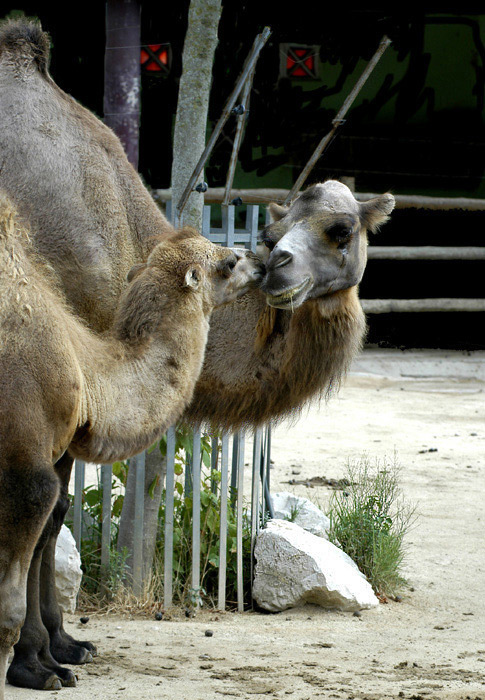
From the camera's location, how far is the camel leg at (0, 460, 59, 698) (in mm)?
3664

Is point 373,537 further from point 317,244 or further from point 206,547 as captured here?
point 317,244

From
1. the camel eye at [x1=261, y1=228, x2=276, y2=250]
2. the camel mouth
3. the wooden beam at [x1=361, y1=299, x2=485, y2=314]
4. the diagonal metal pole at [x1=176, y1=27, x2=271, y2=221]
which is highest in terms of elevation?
the diagonal metal pole at [x1=176, y1=27, x2=271, y2=221]

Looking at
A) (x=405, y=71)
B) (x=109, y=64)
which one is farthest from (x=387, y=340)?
(x=109, y=64)

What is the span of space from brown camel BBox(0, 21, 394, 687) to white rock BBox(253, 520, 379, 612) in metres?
1.04

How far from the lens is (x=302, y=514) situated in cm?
641

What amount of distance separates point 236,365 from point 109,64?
4760 mm

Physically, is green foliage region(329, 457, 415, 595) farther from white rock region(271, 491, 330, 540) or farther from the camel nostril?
the camel nostril

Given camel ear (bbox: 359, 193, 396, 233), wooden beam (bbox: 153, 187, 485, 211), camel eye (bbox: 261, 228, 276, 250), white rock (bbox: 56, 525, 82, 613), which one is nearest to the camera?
camel eye (bbox: 261, 228, 276, 250)

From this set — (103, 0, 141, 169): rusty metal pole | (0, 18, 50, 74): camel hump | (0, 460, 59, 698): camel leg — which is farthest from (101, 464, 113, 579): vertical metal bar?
(103, 0, 141, 169): rusty metal pole

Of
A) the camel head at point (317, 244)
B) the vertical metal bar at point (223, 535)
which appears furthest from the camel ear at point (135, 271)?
the vertical metal bar at point (223, 535)

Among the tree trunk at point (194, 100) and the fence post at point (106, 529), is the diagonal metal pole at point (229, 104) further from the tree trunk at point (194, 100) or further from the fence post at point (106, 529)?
the fence post at point (106, 529)

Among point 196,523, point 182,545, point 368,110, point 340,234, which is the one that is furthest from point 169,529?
point 368,110

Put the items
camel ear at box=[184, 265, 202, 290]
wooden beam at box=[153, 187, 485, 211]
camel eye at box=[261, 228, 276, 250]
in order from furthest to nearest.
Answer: wooden beam at box=[153, 187, 485, 211], camel eye at box=[261, 228, 276, 250], camel ear at box=[184, 265, 202, 290]

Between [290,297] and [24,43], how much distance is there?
6.57 ft
